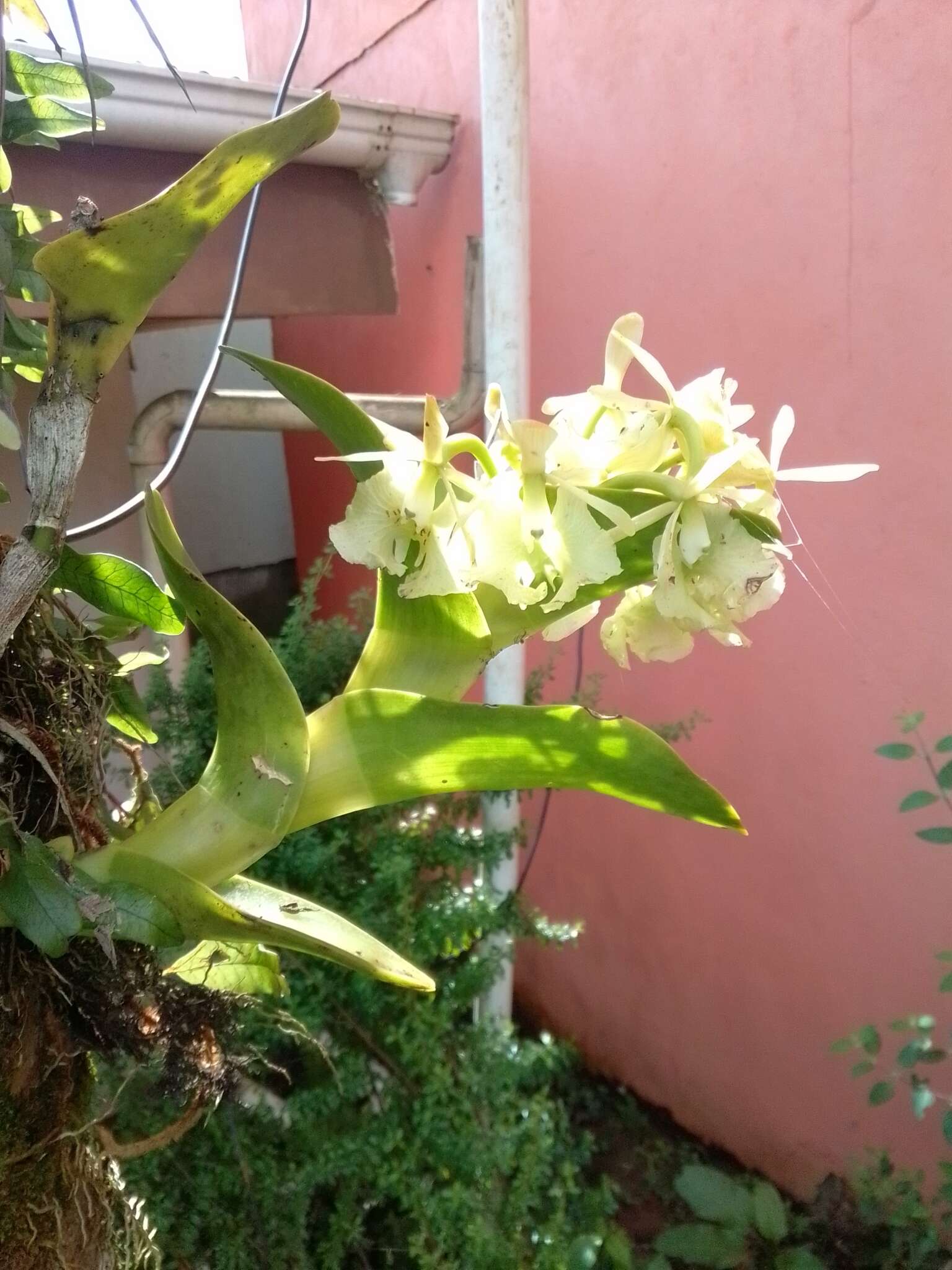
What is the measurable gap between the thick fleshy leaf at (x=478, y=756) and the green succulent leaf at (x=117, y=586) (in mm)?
102

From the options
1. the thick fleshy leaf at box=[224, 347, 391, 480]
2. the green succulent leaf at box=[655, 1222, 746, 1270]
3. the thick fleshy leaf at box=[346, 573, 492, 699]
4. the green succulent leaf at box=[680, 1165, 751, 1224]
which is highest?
the thick fleshy leaf at box=[224, 347, 391, 480]

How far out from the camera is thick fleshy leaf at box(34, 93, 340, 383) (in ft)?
1.01

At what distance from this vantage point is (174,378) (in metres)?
1.93

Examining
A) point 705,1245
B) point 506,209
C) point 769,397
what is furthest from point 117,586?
point 705,1245

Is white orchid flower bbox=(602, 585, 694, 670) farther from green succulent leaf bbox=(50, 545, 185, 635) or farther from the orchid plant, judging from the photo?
green succulent leaf bbox=(50, 545, 185, 635)

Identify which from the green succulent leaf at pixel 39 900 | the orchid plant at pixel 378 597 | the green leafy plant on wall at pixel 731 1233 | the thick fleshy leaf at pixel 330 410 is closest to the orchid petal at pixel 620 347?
the orchid plant at pixel 378 597

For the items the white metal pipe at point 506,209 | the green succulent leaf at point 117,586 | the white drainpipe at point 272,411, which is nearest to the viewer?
the green succulent leaf at point 117,586

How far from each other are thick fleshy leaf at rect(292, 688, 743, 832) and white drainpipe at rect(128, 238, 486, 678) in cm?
70

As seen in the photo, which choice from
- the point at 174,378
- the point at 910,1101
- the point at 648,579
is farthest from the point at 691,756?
the point at 174,378

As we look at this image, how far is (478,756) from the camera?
391 mm

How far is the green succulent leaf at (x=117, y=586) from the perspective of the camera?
1.41 feet

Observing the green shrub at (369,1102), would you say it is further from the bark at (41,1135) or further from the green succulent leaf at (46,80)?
the green succulent leaf at (46,80)

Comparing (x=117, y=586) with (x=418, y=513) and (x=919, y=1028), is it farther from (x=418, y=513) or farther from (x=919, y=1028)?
(x=919, y=1028)

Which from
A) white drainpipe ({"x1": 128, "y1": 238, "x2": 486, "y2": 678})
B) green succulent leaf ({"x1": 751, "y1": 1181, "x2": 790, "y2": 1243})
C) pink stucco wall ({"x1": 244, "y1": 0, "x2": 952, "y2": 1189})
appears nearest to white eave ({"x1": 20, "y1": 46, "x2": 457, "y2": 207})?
pink stucco wall ({"x1": 244, "y1": 0, "x2": 952, "y2": 1189})
